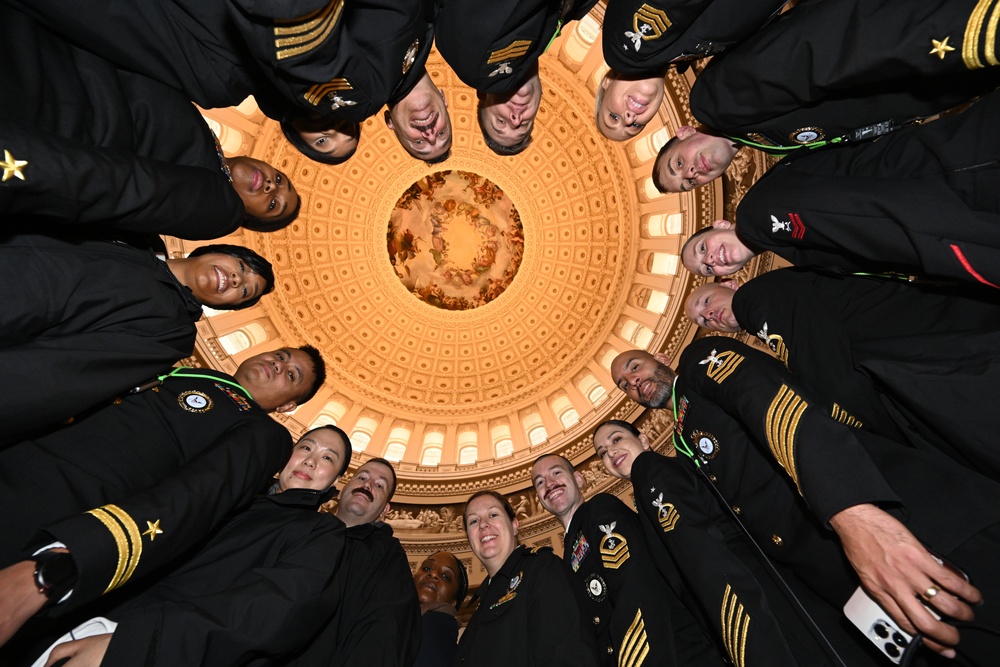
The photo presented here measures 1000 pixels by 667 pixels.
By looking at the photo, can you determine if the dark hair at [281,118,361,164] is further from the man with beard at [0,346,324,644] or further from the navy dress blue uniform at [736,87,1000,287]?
the navy dress blue uniform at [736,87,1000,287]

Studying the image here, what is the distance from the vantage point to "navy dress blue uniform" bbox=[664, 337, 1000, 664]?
3.13m

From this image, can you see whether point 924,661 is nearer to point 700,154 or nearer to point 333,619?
point 333,619

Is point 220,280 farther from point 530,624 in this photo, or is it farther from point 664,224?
point 664,224

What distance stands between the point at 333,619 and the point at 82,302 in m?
3.28

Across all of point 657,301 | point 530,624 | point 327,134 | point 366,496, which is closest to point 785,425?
point 530,624

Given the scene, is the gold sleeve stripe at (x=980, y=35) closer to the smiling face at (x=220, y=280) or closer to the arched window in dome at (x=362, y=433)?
the smiling face at (x=220, y=280)

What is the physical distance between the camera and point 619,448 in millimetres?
7207

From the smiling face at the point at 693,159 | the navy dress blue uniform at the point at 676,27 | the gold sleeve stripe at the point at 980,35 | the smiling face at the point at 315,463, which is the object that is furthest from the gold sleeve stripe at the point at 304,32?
the smiling face at the point at 693,159

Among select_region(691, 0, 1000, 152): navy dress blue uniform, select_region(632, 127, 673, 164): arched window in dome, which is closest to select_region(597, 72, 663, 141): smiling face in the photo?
select_region(691, 0, 1000, 152): navy dress blue uniform

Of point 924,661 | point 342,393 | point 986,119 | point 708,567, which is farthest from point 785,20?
point 342,393

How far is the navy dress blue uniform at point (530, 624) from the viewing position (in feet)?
13.8

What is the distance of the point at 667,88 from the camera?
12680 mm

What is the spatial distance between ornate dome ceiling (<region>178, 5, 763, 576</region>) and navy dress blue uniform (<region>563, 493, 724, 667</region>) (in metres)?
10.1

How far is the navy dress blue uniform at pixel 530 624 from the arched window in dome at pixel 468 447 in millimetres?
11602
